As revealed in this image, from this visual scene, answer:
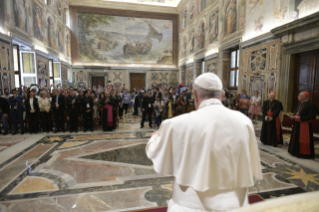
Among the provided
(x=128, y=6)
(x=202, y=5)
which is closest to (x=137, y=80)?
(x=128, y=6)

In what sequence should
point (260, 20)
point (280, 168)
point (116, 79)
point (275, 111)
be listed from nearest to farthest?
point (280, 168)
point (275, 111)
point (260, 20)
point (116, 79)

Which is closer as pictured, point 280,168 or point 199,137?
point 199,137

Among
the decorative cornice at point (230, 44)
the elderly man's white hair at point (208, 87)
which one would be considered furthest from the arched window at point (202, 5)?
the elderly man's white hair at point (208, 87)

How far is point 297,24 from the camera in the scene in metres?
7.19

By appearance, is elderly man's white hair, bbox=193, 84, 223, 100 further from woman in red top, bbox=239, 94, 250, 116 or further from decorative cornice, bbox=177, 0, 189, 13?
decorative cornice, bbox=177, 0, 189, 13

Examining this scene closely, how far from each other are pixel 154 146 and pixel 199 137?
0.37 m

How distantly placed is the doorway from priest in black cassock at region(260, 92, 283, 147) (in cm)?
270

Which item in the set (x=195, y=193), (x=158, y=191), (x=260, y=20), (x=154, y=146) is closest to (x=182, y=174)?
(x=195, y=193)

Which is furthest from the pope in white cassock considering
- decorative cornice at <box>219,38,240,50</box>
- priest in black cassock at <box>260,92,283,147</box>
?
decorative cornice at <box>219,38,240,50</box>

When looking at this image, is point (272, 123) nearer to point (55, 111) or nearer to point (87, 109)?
point (87, 109)

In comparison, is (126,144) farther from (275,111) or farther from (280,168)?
(275,111)

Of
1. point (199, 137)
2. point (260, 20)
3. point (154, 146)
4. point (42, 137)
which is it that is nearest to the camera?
point (199, 137)

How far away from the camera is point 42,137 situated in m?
7.02

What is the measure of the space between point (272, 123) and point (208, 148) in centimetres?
582
